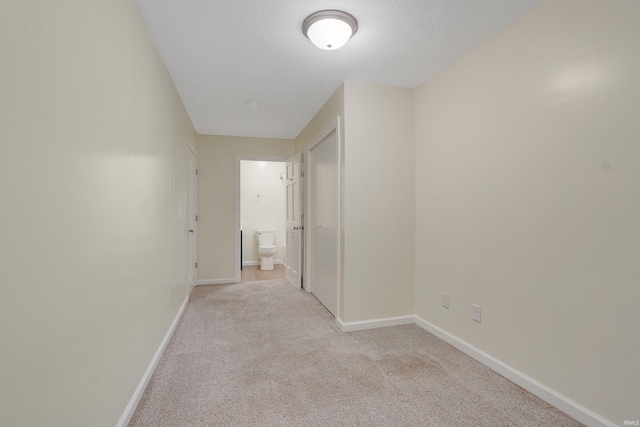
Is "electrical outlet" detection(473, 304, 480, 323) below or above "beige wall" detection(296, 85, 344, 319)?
below

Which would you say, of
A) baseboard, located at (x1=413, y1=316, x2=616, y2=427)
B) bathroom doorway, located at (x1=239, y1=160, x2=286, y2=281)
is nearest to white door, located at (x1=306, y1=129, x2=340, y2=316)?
baseboard, located at (x1=413, y1=316, x2=616, y2=427)

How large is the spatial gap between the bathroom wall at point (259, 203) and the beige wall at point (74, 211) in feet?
14.1

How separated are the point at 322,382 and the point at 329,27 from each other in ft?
7.59

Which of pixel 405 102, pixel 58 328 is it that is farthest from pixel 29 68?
pixel 405 102

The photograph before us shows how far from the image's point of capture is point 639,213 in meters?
1.35

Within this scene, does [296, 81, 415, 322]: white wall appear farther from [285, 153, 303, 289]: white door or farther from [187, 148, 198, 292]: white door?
[187, 148, 198, 292]: white door

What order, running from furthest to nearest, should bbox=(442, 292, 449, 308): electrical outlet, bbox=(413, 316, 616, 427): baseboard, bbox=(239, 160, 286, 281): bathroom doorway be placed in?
bbox=(239, 160, 286, 281): bathroom doorway
bbox=(442, 292, 449, 308): electrical outlet
bbox=(413, 316, 616, 427): baseboard

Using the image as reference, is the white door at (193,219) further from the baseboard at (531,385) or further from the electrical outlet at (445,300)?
the baseboard at (531,385)

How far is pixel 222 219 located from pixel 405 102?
3.18m

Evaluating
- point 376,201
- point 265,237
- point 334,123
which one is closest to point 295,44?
A: point 334,123

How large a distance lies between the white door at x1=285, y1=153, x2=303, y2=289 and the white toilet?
1.02 m

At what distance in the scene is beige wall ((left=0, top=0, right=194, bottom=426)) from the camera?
783mm

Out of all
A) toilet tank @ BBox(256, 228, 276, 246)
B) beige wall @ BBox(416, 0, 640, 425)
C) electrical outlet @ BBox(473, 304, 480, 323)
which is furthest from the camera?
toilet tank @ BBox(256, 228, 276, 246)

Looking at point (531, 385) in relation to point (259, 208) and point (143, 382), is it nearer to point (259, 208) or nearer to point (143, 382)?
point (143, 382)
